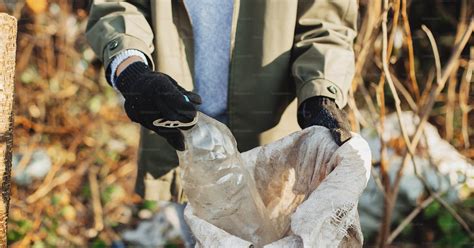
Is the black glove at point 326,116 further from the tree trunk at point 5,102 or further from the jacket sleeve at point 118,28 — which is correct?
the tree trunk at point 5,102

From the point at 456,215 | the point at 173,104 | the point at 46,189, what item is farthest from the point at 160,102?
the point at 46,189

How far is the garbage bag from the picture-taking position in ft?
3.72

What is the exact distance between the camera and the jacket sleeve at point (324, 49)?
4.95 ft

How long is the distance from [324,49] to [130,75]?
46cm

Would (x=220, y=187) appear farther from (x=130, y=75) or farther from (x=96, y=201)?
(x=96, y=201)

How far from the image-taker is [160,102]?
125 cm

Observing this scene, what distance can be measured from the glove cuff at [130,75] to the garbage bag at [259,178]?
162 millimetres

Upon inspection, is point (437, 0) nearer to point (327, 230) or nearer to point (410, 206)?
point (410, 206)

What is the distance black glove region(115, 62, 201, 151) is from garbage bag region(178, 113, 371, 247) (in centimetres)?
5

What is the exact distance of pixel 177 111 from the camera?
1231mm

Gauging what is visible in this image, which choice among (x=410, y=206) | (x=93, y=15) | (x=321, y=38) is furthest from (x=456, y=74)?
(x=93, y=15)

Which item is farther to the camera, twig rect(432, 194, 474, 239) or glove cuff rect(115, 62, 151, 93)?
twig rect(432, 194, 474, 239)

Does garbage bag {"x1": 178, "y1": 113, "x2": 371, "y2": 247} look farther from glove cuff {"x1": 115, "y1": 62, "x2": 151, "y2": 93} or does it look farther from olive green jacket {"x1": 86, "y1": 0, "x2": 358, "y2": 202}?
olive green jacket {"x1": 86, "y1": 0, "x2": 358, "y2": 202}

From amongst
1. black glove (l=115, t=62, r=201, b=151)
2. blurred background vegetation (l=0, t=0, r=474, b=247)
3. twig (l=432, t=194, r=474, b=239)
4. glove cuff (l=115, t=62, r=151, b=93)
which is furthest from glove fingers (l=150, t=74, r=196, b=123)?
blurred background vegetation (l=0, t=0, r=474, b=247)
